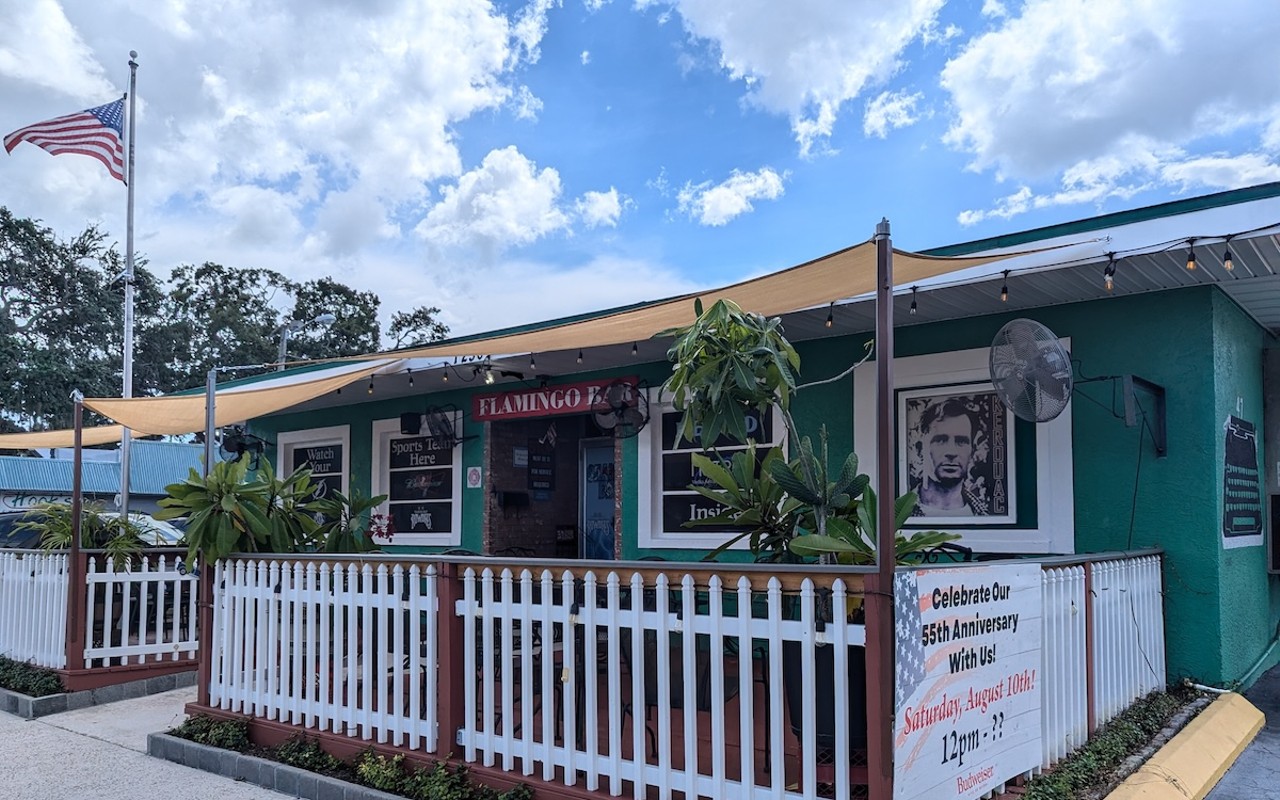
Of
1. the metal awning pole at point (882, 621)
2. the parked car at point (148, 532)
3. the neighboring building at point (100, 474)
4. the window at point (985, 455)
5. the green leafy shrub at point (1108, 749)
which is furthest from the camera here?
the neighboring building at point (100, 474)

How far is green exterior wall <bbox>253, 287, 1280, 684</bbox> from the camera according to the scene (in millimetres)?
5820

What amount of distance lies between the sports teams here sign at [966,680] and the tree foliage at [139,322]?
26403 millimetres

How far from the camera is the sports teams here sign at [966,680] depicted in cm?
316

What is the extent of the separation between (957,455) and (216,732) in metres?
5.38

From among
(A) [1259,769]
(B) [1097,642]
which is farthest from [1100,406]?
(A) [1259,769]

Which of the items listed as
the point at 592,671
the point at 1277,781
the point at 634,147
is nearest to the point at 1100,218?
the point at 1277,781

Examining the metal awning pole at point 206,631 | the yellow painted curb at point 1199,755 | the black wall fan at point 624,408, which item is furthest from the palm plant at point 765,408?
the black wall fan at point 624,408

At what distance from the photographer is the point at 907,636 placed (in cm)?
317

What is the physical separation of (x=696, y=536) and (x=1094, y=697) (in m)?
3.88

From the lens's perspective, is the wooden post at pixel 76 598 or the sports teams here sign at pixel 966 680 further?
the wooden post at pixel 76 598

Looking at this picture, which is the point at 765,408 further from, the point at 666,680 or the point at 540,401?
the point at 540,401

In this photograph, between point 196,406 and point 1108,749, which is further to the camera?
point 196,406

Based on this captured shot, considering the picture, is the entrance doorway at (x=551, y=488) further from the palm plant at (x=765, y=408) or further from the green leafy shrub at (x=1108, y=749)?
the palm plant at (x=765, y=408)

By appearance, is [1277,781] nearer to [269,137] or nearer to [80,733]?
[80,733]
